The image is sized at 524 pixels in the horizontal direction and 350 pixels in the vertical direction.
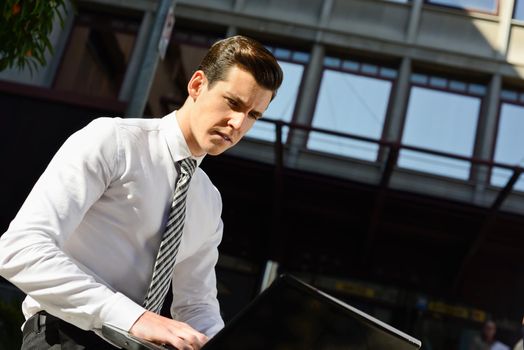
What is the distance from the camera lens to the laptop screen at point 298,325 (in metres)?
1.15

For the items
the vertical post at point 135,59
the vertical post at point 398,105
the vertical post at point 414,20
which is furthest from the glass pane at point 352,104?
the vertical post at point 135,59

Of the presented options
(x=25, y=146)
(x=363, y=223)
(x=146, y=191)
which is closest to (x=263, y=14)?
(x=363, y=223)

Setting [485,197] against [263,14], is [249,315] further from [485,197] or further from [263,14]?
[263,14]

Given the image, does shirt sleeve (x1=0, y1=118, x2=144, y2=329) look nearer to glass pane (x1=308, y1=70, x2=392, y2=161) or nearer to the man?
the man

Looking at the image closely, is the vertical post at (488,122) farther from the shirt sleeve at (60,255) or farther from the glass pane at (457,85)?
the shirt sleeve at (60,255)

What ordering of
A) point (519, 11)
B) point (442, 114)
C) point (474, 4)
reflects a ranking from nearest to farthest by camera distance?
point (442, 114), point (519, 11), point (474, 4)

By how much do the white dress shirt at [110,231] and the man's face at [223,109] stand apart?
6 centimetres

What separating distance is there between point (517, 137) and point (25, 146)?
29.4ft

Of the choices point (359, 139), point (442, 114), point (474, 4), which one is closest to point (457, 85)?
point (442, 114)

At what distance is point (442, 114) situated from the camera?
13586 millimetres

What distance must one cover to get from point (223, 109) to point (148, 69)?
155 inches

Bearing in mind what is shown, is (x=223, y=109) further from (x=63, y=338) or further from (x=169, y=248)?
(x=63, y=338)

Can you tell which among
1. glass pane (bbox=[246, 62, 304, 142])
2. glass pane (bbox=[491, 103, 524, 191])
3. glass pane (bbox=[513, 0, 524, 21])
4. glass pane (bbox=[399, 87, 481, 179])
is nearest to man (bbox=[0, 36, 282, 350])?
glass pane (bbox=[246, 62, 304, 142])

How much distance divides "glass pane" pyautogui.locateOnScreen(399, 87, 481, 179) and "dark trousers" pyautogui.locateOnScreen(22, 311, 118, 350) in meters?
12.2
